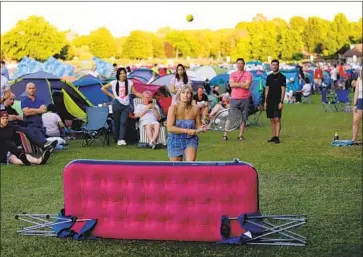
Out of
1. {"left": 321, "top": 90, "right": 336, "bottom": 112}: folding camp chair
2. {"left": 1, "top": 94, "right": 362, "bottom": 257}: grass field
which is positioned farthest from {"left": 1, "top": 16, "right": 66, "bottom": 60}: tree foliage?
{"left": 1, "top": 94, "right": 362, "bottom": 257}: grass field

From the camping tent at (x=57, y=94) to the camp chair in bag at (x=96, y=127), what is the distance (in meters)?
1.40

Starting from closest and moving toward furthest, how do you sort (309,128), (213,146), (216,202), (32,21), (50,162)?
1. (216,202)
2. (50,162)
3. (213,146)
4. (309,128)
5. (32,21)

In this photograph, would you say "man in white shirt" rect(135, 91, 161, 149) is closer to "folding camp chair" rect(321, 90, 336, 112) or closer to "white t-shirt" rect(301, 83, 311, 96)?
"folding camp chair" rect(321, 90, 336, 112)

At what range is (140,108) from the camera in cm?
1106

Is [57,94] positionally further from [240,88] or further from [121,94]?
[240,88]

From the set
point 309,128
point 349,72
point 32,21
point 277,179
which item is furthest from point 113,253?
point 32,21

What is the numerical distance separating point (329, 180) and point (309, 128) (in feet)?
21.5

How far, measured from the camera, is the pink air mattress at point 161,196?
4.62 m

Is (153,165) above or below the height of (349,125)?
above

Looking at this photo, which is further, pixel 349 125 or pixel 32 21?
pixel 32 21

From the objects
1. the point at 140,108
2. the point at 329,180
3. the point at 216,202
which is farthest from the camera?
the point at 140,108

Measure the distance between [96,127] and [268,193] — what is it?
5207 millimetres

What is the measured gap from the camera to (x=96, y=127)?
11.1m

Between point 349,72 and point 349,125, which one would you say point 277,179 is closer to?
point 349,125
